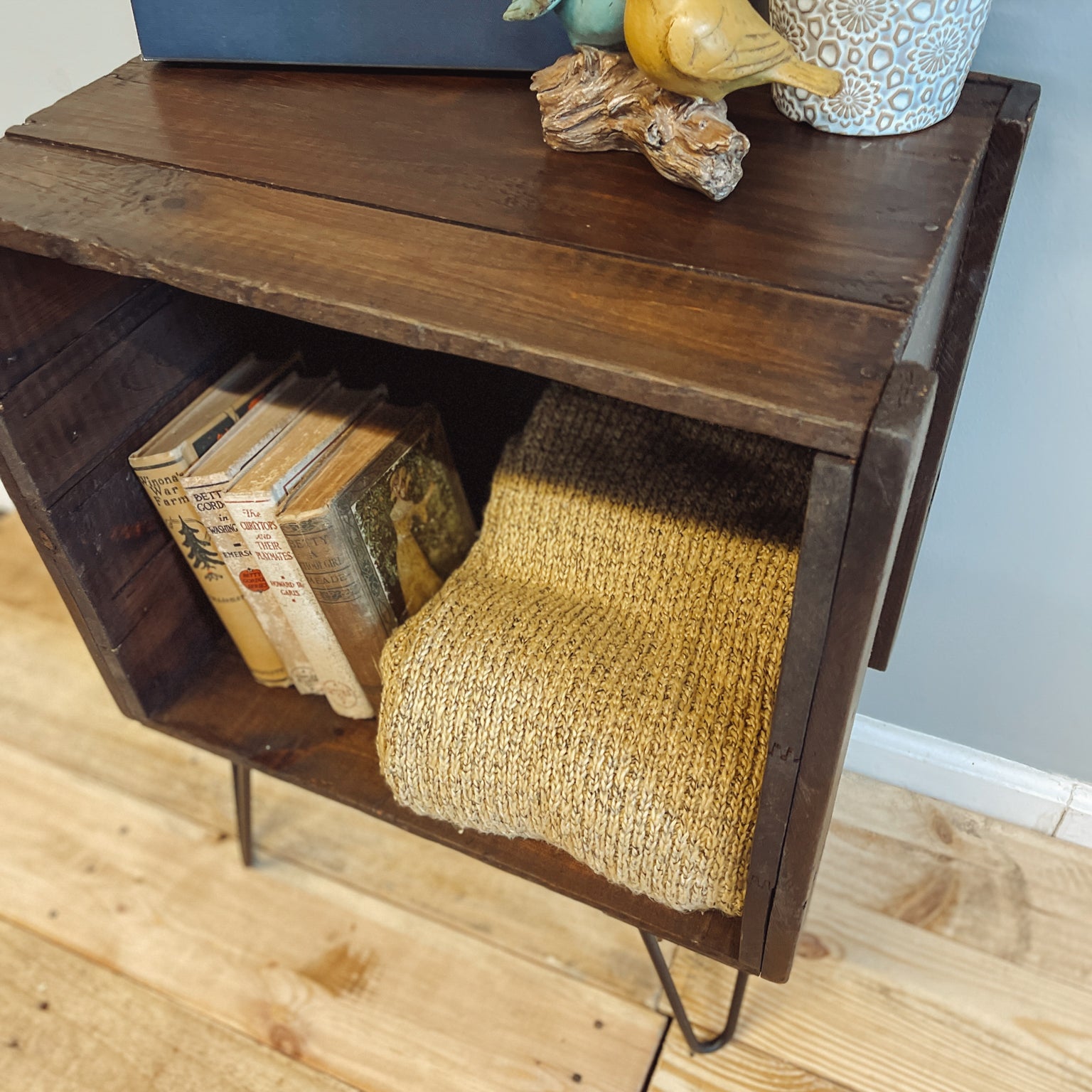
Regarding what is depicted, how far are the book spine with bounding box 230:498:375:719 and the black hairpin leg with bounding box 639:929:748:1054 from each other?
318 mm

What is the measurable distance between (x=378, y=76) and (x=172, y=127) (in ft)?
0.48

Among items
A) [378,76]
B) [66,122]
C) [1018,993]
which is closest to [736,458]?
[378,76]

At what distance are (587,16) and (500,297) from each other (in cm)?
19

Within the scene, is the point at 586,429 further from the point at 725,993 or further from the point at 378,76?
the point at 725,993

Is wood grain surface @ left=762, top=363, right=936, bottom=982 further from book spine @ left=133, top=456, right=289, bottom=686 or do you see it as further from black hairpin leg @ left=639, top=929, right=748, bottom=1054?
book spine @ left=133, top=456, right=289, bottom=686

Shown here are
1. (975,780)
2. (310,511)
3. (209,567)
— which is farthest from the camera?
(975,780)

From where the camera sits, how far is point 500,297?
501 millimetres

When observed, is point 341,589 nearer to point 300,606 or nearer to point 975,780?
point 300,606

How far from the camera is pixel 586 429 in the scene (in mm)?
794

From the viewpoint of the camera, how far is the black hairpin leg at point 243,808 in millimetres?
1053

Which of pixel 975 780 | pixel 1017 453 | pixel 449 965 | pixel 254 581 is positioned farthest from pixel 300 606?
pixel 975 780

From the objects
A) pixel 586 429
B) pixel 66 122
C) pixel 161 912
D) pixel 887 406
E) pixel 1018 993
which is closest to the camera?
pixel 887 406

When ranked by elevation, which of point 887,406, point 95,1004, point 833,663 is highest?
point 887,406

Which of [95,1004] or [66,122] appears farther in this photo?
[95,1004]
